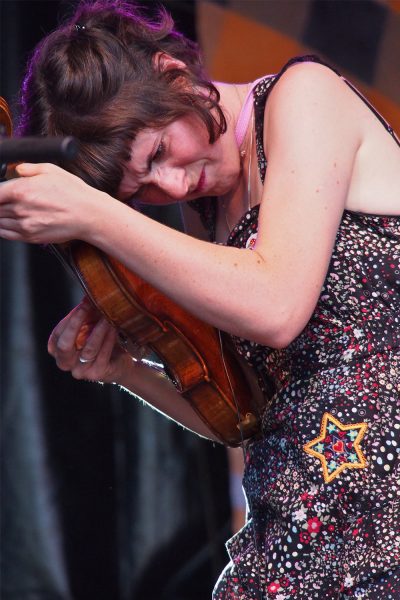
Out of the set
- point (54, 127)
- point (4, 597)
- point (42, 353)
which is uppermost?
point (54, 127)

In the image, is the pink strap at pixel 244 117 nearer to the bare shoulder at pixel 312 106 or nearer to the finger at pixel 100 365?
the bare shoulder at pixel 312 106

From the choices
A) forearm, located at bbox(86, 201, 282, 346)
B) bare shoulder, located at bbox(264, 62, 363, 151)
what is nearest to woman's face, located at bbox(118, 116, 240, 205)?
bare shoulder, located at bbox(264, 62, 363, 151)

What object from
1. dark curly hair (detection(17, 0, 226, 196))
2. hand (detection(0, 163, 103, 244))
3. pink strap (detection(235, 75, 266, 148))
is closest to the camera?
hand (detection(0, 163, 103, 244))

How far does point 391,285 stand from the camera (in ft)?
4.52

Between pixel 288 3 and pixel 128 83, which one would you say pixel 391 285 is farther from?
pixel 288 3

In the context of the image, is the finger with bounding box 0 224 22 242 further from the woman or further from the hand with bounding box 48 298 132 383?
the hand with bounding box 48 298 132 383

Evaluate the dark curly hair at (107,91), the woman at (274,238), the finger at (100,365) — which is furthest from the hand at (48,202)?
the finger at (100,365)

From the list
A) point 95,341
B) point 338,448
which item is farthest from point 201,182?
point 338,448

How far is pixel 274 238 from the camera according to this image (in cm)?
124

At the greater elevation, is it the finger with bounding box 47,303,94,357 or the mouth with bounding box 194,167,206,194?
the mouth with bounding box 194,167,206,194

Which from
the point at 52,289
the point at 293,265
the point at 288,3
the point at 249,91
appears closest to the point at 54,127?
the point at 249,91

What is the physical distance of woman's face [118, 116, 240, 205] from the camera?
1.44m

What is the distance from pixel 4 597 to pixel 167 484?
1.77ft

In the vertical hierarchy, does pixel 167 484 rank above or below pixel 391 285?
below
